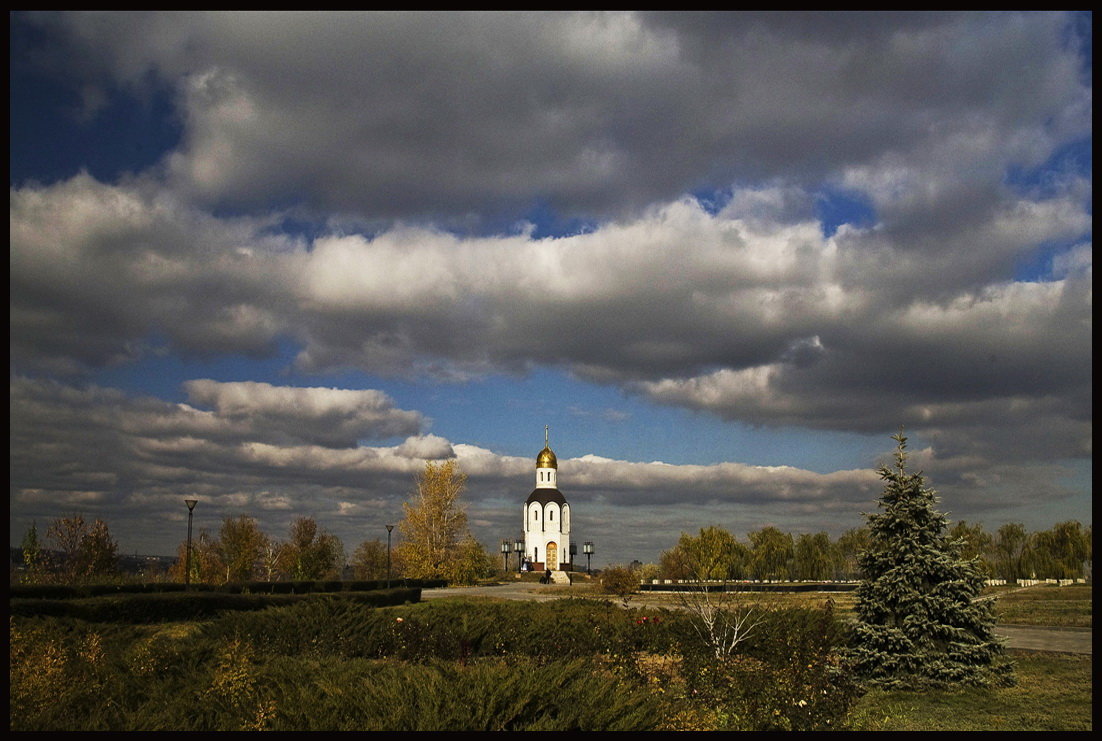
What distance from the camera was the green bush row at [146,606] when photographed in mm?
17812

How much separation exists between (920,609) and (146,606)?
18700 millimetres

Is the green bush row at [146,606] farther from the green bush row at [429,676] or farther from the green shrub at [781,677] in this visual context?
the green shrub at [781,677]

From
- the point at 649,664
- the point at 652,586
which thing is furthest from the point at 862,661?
the point at 652,586

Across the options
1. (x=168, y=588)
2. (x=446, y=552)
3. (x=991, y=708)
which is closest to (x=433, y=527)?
(x=446, y=552)

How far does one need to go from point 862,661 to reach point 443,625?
760cm

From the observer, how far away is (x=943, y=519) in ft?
37.3

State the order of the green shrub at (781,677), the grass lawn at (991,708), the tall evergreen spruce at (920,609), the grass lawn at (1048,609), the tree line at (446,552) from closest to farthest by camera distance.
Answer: the green shrub at (781,677) < the grass lawn at (991,708) < the tall evergreen spruce at (920,609) < the grass lawn at (1048,609) < the tree line at (446,552)

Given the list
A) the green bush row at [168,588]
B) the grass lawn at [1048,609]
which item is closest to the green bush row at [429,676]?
the grass lawn at [1048,609]

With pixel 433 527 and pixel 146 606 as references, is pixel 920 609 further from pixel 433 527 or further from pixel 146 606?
pixel 433 527

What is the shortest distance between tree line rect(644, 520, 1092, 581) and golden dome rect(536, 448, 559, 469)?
24264 mm

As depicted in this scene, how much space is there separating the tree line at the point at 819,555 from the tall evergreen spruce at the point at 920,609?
32.0 m

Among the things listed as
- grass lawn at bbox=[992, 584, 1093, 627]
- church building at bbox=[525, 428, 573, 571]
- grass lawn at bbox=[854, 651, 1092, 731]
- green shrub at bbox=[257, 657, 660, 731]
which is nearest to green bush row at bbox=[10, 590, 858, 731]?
green shrub at bbox=[257, 657, 660, 731]

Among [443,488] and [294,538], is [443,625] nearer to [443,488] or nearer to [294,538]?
[443,488]
